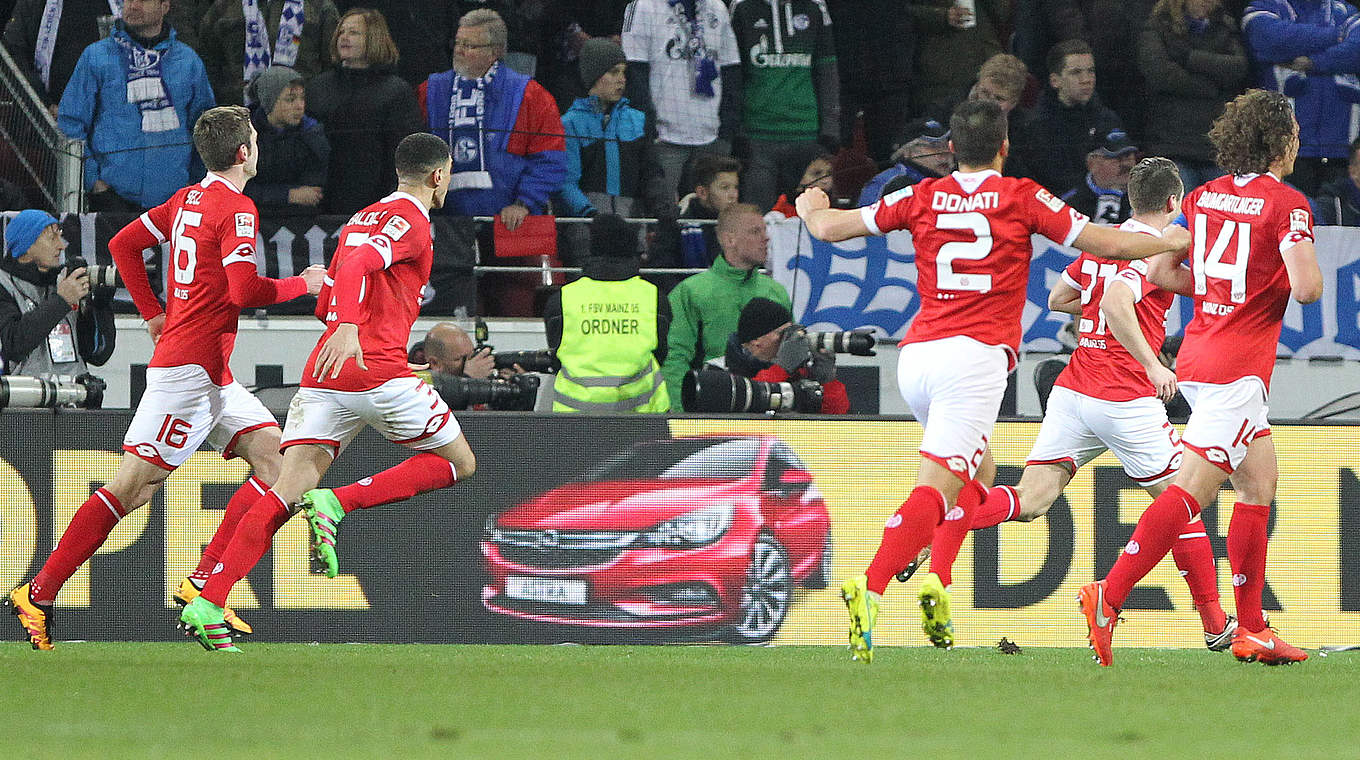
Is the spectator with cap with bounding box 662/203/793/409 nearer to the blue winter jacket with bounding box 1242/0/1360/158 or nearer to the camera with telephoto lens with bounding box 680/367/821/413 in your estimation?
the camera with telephoto lens with bounding box 680/367/821/413

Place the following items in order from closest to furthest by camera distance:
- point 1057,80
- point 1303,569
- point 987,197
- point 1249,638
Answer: point 987,197
point 1249,638
point 1303,569
point 1057,80

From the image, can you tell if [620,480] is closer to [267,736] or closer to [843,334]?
[843,334]

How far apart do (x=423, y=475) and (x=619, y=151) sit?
15.5ft

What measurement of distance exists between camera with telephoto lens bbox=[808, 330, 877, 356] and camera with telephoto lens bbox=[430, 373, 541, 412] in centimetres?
143

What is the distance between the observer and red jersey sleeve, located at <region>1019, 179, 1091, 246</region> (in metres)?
6.21

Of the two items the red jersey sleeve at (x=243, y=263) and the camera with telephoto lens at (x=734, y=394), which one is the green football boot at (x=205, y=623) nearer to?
the red jersey sleeve at (x=243, y=263)

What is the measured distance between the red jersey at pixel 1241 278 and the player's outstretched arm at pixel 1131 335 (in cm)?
62

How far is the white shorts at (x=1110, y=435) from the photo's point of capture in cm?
771

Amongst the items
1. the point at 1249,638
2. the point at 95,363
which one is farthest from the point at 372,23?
the point at 1249,638

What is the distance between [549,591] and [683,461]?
2.82 ft

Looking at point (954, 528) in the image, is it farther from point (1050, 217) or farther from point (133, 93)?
point (133, 93)

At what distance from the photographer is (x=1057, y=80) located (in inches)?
472

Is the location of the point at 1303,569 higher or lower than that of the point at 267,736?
lower

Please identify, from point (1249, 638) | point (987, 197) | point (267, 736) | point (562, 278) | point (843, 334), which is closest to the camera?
point (267, 736)
